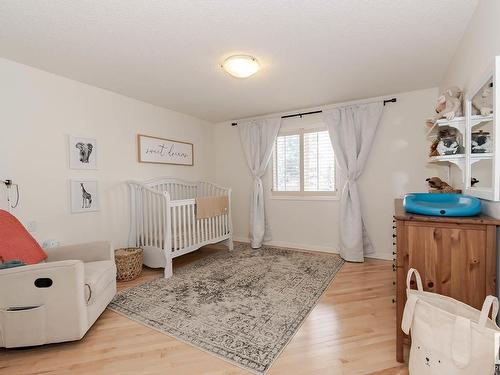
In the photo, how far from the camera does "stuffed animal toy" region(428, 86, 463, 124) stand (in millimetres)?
1709

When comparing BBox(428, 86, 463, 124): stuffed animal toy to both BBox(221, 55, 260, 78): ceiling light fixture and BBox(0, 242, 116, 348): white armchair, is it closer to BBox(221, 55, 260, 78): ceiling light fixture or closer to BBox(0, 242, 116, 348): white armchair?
BBox(221, 55, 260, 78): ceiling light fixture

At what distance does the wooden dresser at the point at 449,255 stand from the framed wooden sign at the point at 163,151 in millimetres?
2931

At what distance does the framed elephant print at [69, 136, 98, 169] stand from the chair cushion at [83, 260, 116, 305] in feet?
3.60

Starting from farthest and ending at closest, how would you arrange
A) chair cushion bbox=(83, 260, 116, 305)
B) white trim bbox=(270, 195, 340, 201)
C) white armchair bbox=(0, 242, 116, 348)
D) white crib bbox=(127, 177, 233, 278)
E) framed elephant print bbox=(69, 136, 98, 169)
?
white trim bbox=(270, 195, 340, 201)
white crib bbox=(127, 177, 233, 278)
framed elephant print bbox=(69, 136, 98, 169)
chair cushion bbox=(83, 260, 116, 305)
white armchair bbox=(0, 242, 116, 348)

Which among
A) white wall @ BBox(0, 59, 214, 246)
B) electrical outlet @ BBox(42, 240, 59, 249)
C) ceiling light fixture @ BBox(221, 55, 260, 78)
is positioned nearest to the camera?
ceiling light fixture @ BBox(221, 55, 260, 78)

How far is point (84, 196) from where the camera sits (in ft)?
8.65

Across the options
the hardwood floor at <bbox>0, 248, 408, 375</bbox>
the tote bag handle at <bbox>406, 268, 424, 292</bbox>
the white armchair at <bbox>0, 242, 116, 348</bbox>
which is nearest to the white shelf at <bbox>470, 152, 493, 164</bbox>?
the tote bag handle at <bbox>406, 268, 424, 292</bbox>

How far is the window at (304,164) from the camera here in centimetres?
354

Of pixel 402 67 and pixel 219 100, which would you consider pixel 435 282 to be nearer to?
pixel 402 67

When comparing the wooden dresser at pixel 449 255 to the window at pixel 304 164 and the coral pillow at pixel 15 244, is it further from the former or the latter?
the coral pillow at pixel 15 244

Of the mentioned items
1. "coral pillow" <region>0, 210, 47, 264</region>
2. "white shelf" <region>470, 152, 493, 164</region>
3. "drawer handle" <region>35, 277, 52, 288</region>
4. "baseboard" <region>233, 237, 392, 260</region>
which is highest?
"white shelf" <region>470, 152, 493, 164</region>

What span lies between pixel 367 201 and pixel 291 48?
2218 mm

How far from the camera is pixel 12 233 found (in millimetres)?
1824

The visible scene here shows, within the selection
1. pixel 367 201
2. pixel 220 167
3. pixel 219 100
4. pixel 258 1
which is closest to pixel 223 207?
pixel 220 167
